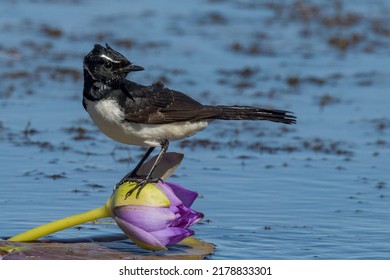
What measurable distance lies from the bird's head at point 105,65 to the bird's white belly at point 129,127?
5.7 inches

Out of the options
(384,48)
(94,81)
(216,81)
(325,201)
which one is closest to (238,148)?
(325,201)

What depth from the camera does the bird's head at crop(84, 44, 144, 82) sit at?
6266 millimetres

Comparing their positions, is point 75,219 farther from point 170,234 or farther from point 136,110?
point 136,110

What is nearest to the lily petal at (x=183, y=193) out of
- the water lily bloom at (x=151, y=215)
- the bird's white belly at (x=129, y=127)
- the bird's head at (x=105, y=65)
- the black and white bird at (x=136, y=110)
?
the water lily bloom at (x=151, y=215)

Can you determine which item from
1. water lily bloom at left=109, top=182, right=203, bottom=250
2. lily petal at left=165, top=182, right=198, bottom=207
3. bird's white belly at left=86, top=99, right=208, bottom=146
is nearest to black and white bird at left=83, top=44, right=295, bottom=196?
bird's white belly at left=86, top=99, right=208, bottom=146

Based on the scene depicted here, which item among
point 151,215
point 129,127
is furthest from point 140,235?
point 129,127

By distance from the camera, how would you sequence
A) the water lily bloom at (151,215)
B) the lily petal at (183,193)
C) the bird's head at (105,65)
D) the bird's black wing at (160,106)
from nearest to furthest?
the water lily bloom at (151,215) → the lily petal at (183,193) → the bird's head at (105,65) → the bird's black wing at (160,106)

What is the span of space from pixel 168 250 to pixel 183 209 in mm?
655

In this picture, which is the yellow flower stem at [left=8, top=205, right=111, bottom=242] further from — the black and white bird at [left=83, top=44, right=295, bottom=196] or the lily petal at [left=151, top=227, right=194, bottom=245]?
the black and white bird at [left=83, top=44, right=295, bottom=196]

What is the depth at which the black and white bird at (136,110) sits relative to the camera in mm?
6293

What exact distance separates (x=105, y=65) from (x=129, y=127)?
39cm

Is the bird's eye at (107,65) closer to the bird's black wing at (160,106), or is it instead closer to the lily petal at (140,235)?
the bird's black wing at (160,106)

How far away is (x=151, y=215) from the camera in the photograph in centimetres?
545
